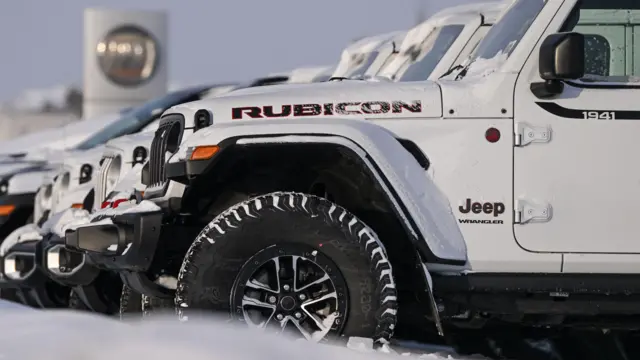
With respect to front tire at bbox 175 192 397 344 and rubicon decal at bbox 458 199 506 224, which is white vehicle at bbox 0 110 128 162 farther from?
rubicon decal at bbox 458 199 506 224

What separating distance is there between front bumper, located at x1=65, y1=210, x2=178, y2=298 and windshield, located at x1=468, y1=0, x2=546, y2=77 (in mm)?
1828

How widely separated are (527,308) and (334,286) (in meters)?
1.01

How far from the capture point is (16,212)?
12430 mm

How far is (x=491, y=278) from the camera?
7.16 meters

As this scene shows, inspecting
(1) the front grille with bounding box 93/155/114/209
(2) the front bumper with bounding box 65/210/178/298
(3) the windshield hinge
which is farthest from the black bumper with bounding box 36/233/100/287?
(3) the windshield hinge

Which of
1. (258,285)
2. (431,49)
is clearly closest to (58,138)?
(431,49)

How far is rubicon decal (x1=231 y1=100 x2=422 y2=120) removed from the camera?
7.09m

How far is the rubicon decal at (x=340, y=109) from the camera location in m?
7.09

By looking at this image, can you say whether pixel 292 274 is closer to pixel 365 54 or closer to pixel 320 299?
pixel 320 299

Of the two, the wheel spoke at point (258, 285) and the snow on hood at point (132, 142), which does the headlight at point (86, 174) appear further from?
the wheel spoke at point (258, 285)

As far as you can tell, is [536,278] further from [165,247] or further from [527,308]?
[165,247]

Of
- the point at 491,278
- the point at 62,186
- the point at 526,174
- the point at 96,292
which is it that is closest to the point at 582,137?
the point at 526,174

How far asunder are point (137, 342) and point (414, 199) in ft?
7.80

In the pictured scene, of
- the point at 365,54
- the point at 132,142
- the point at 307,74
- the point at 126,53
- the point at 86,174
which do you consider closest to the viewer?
the point at 132,142
